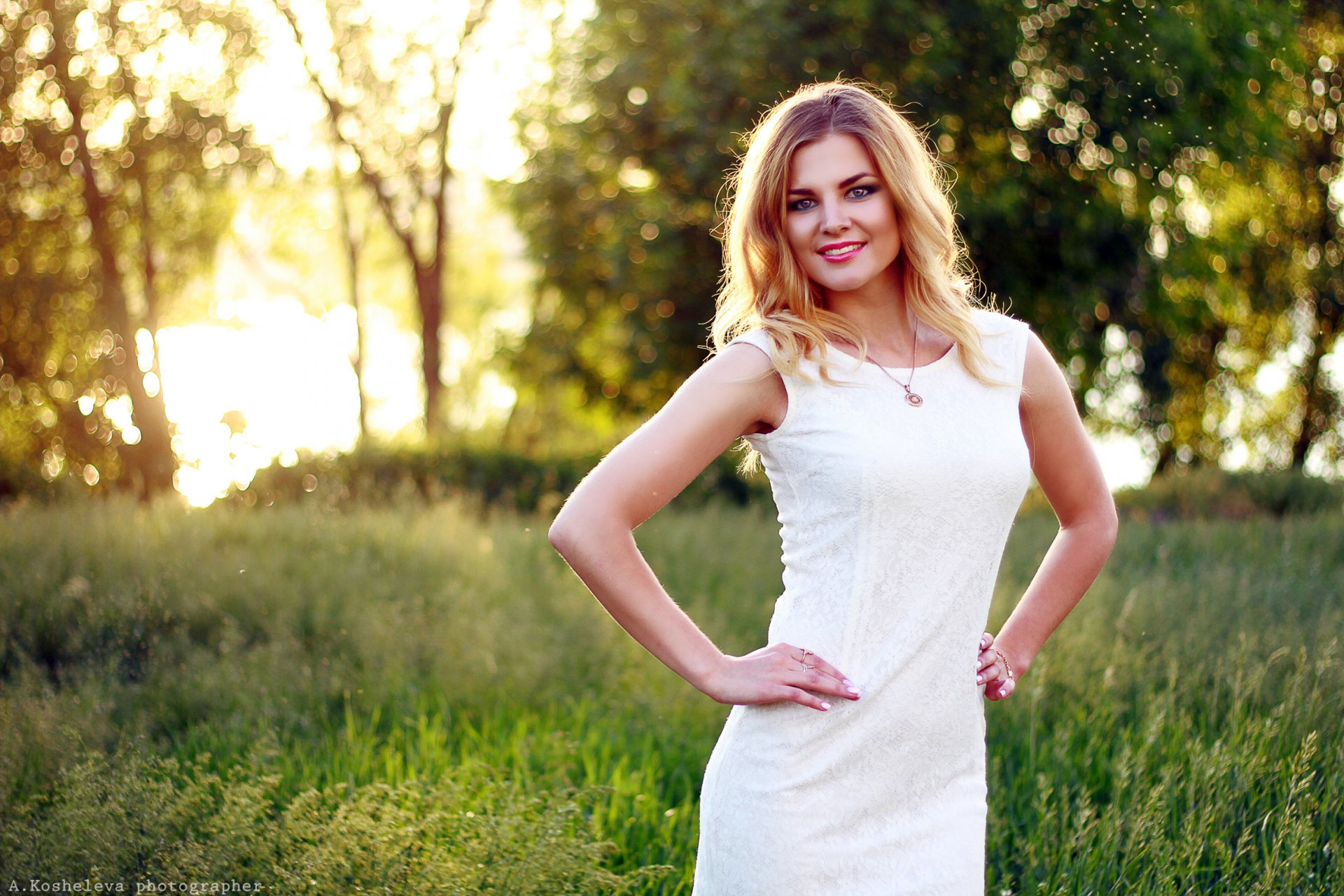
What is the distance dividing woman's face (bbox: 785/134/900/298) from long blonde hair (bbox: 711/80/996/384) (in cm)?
2

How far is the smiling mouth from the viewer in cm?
239

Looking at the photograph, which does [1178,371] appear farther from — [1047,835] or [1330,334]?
[1047,835]

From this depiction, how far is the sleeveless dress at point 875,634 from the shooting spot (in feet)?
7.04

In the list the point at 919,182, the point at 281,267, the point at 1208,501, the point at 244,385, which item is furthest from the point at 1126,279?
the point at 281,267

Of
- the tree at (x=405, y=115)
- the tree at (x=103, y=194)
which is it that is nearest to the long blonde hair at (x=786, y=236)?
the tree at (x=103, y=194)

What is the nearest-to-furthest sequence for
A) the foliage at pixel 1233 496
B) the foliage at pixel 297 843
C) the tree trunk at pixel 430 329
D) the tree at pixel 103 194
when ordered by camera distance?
the foliage at pixel 297 843 → the foliage at pixel 1233 496 → the tree at pixel 103 194 → the tree trunk at pixel 430 329

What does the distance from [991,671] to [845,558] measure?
1.75 ft

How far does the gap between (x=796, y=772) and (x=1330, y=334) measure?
19830 mm

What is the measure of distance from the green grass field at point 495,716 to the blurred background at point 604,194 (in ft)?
10.8

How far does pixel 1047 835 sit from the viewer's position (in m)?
3.92

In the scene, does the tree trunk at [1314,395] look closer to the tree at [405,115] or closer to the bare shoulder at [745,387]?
the tree at [405,115]

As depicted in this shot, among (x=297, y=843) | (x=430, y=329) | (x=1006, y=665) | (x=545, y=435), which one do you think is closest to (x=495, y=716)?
(x=297, y=843)

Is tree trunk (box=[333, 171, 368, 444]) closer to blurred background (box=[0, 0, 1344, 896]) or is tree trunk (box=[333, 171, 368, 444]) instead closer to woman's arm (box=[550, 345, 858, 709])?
blurred background (box=[0, 0, 1344, 896])

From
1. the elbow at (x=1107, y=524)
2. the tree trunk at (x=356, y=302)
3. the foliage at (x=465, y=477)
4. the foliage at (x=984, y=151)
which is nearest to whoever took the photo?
the elbow at (x=1107, y=524)
